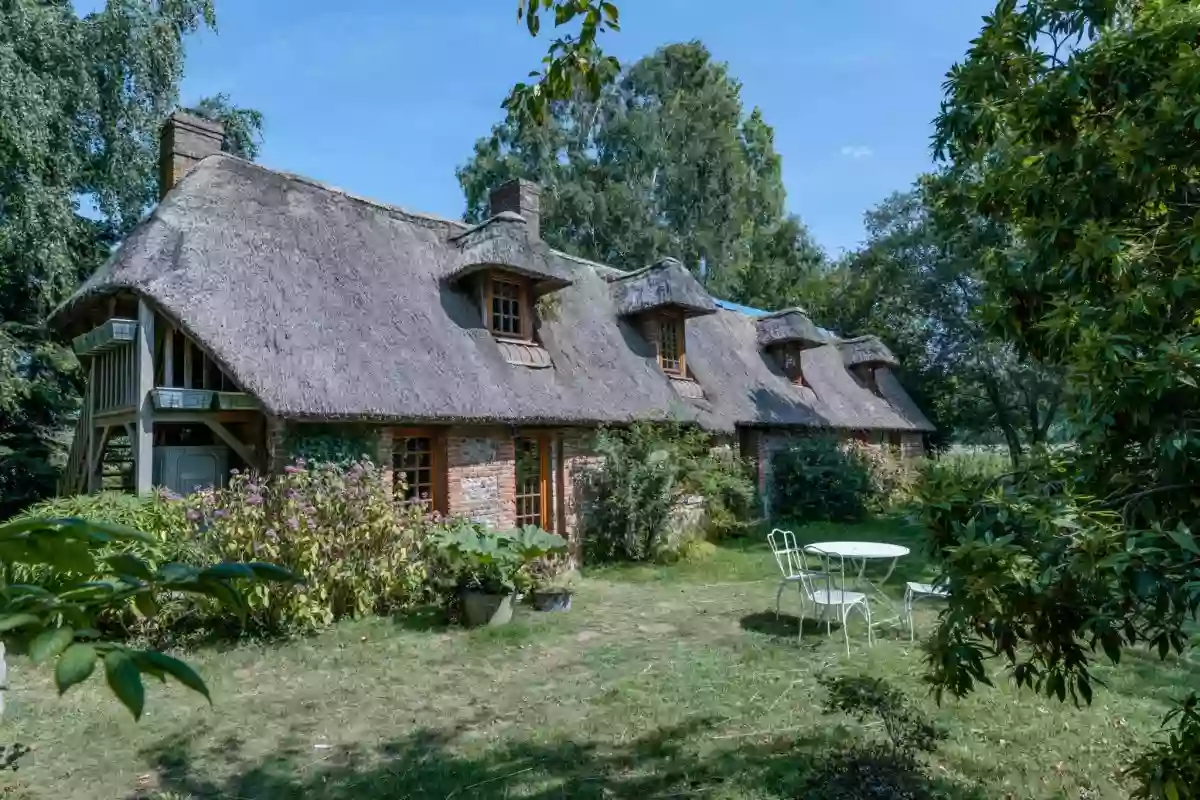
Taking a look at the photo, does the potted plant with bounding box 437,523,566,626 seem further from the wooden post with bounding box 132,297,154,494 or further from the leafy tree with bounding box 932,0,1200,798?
the leafy tree with bounding box 932,0,1200,798

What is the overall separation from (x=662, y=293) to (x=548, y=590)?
811 cm

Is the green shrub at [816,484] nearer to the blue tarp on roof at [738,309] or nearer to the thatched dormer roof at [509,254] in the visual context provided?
the blue tarp on roof at [738,309]

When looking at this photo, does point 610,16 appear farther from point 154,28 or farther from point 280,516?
point 154,28

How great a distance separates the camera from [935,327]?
2444 cm

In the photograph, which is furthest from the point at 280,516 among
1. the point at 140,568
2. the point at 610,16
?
the point at 140,568

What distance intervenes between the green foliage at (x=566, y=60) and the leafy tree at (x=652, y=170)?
83.4 ft

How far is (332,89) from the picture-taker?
7875 mm

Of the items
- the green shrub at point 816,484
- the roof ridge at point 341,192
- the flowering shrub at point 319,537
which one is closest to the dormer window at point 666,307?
the green shrub at point 816,484

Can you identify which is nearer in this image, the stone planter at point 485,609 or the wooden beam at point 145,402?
the stone planter at point 485,609

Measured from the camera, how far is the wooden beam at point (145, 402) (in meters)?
8.66


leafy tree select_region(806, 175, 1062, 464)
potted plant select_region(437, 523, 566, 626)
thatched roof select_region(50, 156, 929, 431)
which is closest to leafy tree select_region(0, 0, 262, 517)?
thatched roof select_region(50, 156, 929, 431)

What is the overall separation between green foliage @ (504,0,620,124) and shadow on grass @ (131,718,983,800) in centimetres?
391

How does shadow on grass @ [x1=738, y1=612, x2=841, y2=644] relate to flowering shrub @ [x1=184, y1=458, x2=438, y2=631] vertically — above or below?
below

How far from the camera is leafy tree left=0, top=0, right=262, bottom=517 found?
1402 cm
